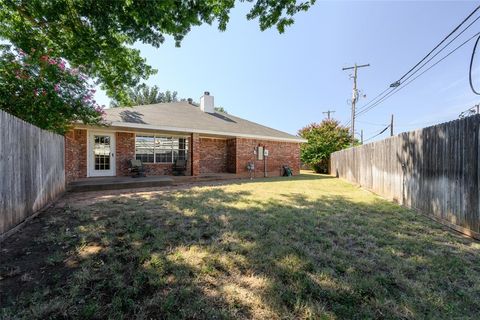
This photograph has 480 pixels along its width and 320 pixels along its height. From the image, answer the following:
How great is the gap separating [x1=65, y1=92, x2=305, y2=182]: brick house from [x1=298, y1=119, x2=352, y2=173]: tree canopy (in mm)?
4476

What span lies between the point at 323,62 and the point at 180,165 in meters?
13.1

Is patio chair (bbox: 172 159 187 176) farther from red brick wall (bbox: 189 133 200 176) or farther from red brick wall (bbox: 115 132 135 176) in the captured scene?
red brick wall (bbox: 115 132 135 176)

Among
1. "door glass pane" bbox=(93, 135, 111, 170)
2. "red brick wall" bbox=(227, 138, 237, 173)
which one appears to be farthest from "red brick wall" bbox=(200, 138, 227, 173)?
"door glass pane" bbox=(93, 135, 111, 170)

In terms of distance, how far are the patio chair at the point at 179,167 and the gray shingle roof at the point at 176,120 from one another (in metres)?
1.80

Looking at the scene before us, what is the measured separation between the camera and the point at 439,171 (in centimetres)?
455

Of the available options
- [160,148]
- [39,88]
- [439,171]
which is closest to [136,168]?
[160,148]

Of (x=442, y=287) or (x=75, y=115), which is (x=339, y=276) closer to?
(x=442, y=287)

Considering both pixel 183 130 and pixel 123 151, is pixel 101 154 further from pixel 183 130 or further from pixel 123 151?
pixel 183 130

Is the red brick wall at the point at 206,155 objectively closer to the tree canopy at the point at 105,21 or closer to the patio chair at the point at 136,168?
the patio chair at the point at 136,168

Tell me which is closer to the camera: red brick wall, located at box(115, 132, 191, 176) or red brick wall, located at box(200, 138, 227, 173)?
red brick wall, located at box(115, 132, 191, 176)

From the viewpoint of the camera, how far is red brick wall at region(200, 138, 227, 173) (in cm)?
1296

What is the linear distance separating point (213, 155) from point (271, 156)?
3.99m

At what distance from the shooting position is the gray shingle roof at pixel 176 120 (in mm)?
9844

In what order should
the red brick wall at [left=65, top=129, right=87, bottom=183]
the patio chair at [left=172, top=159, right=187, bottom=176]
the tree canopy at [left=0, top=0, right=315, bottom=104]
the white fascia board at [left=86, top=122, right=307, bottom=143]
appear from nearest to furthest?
the tree canopy at [left=0, top=0, right=315, bottom=104] → the red brick wall at [left=65, top=129, right=87, bottom=183] → the white fascia board at [left=86, top=122, right=307, bottom=143] → the patio chair at [left=172, top=159, right=187, bottom=176]
